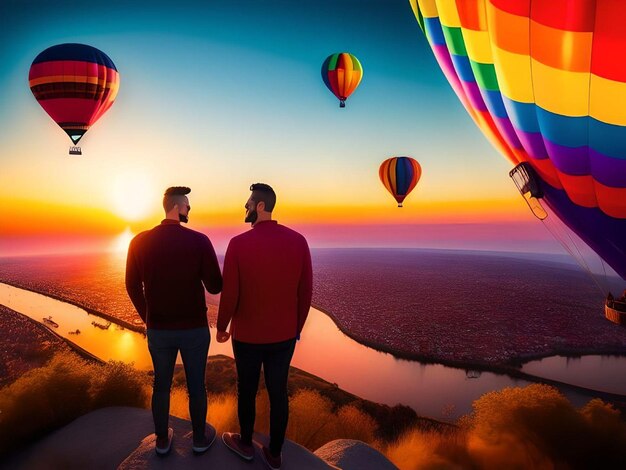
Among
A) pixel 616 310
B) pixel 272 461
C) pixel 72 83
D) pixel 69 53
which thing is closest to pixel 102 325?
pixel 72 83

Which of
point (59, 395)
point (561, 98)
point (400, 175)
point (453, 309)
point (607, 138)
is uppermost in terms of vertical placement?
point (400, 175)

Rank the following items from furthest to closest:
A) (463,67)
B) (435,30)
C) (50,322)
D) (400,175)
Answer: (50,322)
(400,175)
(435,30)
(463,67)

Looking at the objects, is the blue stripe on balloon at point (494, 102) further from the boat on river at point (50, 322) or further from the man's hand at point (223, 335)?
the boat on river at point (50, 322)

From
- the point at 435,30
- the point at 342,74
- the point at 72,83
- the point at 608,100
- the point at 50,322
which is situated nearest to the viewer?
the point at 608,100

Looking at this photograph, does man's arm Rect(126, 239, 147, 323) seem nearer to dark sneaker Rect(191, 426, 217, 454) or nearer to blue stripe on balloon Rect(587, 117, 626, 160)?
dark sneaker Rect(191, 426, 217, 454)

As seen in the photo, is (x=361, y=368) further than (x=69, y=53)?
Yes

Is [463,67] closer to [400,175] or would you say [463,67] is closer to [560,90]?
[560,90]

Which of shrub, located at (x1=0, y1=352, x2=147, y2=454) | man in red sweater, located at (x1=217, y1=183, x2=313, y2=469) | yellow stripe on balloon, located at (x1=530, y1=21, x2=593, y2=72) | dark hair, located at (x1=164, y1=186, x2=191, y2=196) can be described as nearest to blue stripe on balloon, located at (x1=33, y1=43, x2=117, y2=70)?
shrub, located at (x1=0, y1=352, x2=147, y2=454)
